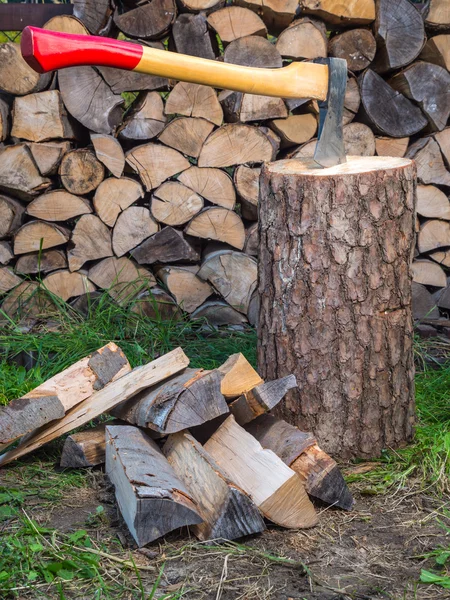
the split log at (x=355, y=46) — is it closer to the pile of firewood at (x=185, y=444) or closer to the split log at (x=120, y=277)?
the split log at (x=120, y=277)

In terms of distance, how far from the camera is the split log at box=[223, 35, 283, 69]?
354 centimetres

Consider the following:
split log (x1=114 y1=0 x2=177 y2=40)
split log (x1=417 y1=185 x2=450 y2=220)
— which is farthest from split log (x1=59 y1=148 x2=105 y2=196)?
split log (x1=417 y1=185 x2=450 y2=220)

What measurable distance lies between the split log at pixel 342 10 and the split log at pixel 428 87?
329mm

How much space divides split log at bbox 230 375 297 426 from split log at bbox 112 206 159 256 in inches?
60.2

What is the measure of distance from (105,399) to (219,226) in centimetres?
145

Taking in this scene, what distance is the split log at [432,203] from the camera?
152 inches

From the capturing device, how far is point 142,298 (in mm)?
3889

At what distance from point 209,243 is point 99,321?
0.72m

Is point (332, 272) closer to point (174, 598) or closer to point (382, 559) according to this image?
point (382, 559)

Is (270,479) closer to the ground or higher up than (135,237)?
closer to the ground

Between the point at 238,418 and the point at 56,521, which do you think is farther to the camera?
the point at 238,418

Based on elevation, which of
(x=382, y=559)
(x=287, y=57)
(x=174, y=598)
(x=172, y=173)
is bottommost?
(x=382, y=559)

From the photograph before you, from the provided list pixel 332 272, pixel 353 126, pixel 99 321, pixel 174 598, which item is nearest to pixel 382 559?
pixel 174 598

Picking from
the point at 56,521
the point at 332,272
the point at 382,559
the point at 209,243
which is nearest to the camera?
the point at 382,559
